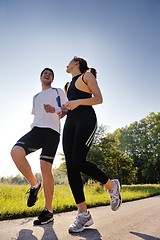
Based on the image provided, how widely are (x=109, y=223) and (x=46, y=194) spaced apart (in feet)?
2.92

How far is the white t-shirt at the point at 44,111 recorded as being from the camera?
3998 millimetres

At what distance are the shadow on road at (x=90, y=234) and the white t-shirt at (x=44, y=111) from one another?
152cm

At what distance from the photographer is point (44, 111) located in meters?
4.06

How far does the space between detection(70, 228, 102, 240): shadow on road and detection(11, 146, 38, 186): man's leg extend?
1.11 meters

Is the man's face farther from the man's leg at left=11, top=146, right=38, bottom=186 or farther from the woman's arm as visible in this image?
the man's leg at left=11, top=146, right=38, bottom=186

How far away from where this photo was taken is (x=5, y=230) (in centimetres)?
308

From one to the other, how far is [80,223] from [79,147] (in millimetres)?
838

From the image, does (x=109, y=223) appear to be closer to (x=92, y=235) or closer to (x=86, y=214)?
(x=86, y=214)

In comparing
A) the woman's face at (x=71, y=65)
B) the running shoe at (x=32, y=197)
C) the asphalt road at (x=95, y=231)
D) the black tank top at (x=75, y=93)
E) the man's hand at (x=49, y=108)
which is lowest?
the asphalt road at (x=95, y=231)

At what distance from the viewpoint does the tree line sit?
27391mm

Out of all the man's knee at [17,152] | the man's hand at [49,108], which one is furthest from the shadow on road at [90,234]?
the man's hand at [49,108]

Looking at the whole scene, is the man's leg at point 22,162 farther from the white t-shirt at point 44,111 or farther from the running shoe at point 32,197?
the white t-shirt at point 44,111

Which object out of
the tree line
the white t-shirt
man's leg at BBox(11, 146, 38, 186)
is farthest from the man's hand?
the tree line

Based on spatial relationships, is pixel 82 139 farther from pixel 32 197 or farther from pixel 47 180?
pixel 32 197
